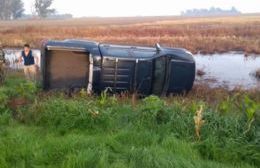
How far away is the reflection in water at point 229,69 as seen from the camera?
1680 centimetres

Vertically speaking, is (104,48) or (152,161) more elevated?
(104,48)

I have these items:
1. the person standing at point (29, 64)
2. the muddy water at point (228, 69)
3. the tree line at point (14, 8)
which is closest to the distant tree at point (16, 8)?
the tree line at point (14, 8)

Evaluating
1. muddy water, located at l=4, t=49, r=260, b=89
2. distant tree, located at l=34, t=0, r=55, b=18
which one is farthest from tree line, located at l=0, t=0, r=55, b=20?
muddy water, located at l=4, t=49, r=260, b=89

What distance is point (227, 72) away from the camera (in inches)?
773

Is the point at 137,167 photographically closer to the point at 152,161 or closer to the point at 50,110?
the point at 152,161

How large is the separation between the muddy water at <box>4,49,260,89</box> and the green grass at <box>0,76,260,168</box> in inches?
323

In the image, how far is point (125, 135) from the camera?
274 inches

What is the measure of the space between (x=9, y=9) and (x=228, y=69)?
373ft

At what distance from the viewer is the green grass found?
5.90m

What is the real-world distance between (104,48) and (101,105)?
12.6ft

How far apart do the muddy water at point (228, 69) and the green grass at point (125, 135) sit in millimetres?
8206

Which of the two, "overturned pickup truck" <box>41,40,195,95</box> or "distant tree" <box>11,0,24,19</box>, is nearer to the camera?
"overturned pickup truck" <box>41,40,195,95</box>

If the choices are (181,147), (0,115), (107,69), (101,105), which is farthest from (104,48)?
(181,147)

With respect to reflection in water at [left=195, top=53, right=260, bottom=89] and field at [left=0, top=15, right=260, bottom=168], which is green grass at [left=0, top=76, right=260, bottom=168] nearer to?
field at [left=0, top=15, right=260, bottom=168]
